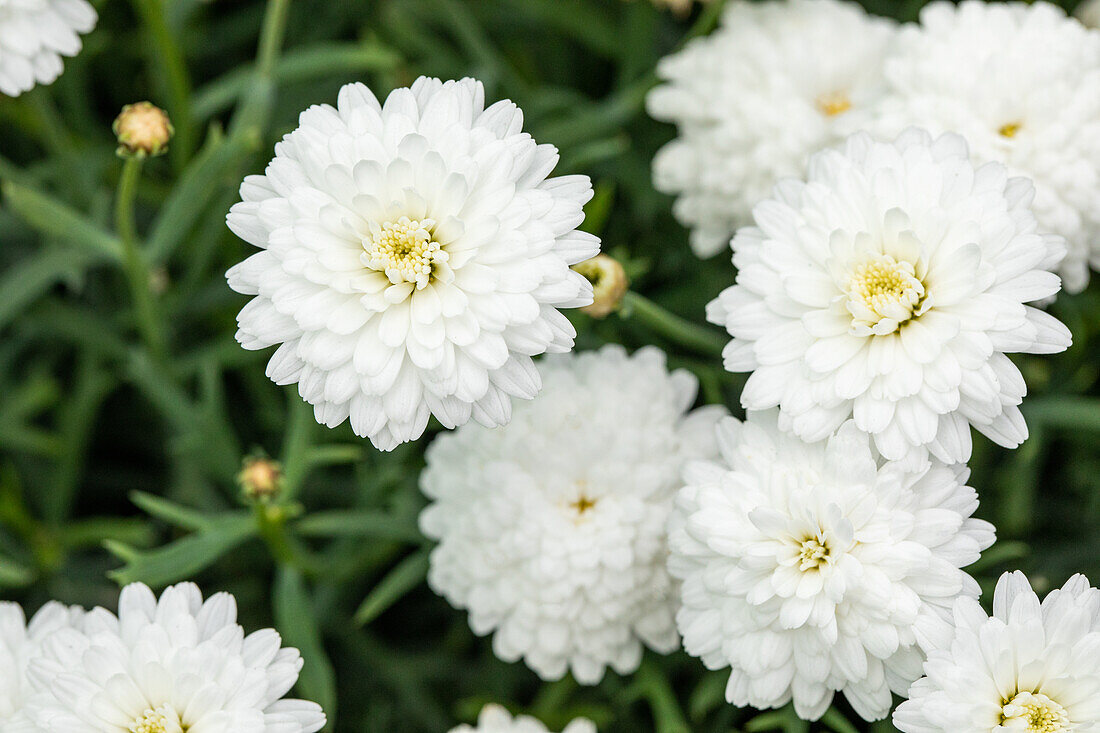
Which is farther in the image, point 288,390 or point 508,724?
point 288,390

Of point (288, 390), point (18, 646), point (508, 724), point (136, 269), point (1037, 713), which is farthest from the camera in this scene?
point (288, 390)

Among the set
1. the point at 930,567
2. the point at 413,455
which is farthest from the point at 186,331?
the point at 930,567

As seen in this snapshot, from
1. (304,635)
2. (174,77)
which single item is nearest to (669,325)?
(304,635)

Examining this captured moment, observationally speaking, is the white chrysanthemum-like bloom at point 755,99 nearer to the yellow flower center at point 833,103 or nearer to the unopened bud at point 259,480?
the yellow flower center at point 833,103

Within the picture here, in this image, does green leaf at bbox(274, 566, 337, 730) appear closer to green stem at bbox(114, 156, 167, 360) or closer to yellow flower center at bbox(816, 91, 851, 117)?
green stem at bbox(114, 156, 167, 360)

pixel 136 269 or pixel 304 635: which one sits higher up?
pixel 136 269

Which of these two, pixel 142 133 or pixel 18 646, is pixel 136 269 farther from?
pixel 18 646
